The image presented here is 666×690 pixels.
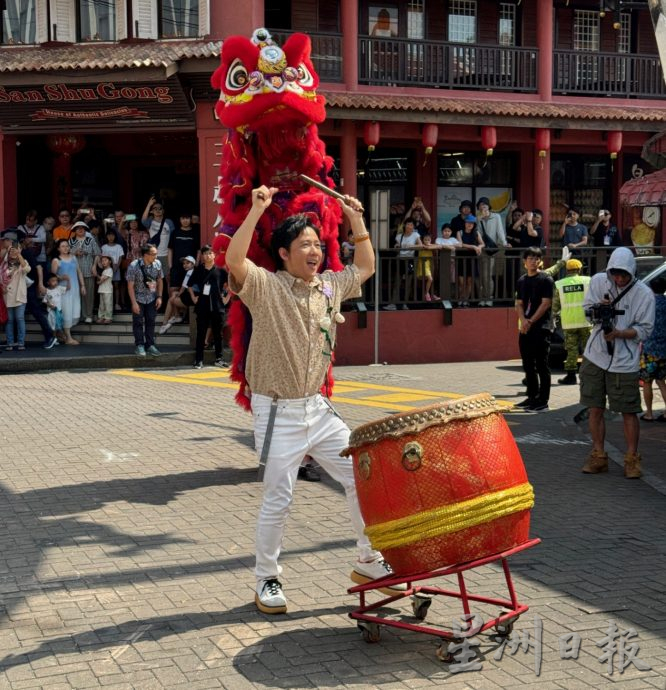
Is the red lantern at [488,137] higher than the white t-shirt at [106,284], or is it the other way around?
the red lantern at [488,137]

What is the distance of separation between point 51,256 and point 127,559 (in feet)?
46.3

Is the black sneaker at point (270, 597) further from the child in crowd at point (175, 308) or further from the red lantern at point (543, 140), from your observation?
the red lantern at point (543, 140)

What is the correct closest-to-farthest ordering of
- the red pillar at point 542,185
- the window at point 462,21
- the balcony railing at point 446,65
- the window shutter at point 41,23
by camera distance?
the window shutter at point 41,23 → the balcony railing at point 446,65 → the red pillar at point 542,185 → the window at point 462,21

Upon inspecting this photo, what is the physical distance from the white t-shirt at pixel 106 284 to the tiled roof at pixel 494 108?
15.7 feet

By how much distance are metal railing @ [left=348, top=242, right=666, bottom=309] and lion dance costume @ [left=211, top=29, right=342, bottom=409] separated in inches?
399

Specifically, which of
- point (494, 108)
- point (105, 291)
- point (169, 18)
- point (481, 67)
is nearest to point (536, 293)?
point (105, 291)

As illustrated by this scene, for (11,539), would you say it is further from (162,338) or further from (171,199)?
(171,199)

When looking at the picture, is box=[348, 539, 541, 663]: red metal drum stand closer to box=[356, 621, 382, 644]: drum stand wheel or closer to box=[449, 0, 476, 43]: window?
box=[356, 621, 382, 644]: drum stand wheel

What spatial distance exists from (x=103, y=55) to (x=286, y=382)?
15.5 meters

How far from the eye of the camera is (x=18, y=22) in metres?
20.4

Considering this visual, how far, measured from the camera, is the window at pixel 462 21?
23469mm

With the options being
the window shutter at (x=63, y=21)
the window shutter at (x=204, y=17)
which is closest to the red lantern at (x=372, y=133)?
the window shutter at (x=204, y=17)

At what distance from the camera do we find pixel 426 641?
505 centimetres

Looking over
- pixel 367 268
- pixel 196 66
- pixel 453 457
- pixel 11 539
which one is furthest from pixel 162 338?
pixel 453 457
